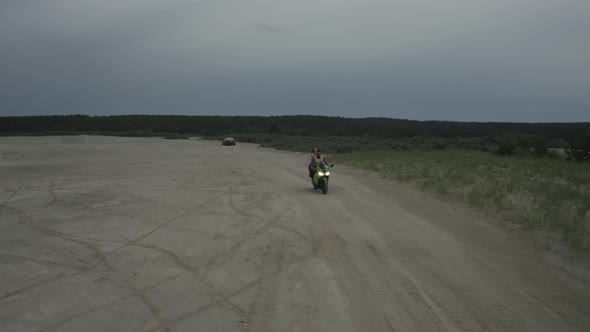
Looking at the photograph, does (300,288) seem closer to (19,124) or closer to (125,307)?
(125,307)

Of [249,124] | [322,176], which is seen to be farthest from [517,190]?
[249,124]

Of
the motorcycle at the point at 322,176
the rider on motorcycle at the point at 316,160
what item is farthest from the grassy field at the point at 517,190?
the rider on motorcycle at the point at 316,160

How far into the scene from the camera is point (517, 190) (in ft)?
47.1

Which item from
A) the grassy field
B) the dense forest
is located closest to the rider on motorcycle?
the grassy field

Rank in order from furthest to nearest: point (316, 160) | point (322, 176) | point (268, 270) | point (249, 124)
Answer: point (249, 124) < point (316, 160) < point (322, 176) < point (268, 270)

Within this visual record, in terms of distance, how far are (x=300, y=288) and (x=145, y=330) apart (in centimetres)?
221

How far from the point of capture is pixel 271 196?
14461 millimetres

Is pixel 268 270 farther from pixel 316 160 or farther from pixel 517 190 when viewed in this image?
pixel 517 190

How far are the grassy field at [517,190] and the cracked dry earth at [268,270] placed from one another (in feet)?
3.23

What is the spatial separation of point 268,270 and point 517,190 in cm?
1035

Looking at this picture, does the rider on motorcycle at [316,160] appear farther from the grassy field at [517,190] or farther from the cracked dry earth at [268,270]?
the grassy field at [517,190]

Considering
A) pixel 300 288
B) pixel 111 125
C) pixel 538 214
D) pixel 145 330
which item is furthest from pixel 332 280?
pixel 111 125

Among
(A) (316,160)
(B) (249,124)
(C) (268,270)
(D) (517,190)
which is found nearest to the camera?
(C) (268,270)

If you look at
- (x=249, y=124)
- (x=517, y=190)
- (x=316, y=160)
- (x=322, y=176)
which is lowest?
(x=517, y=190)
